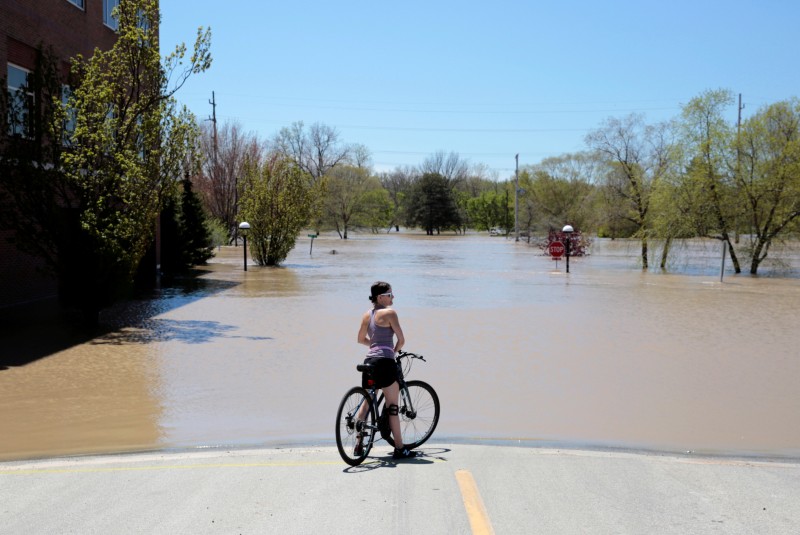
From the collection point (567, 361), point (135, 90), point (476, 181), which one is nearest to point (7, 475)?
point (567, 361)

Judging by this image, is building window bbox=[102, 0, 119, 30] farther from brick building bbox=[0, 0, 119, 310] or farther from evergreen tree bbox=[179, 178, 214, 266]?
evergreen tree bbox=[179, 178, 214, 266]

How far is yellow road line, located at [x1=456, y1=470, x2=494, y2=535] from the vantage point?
17.2ft

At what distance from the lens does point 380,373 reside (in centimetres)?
714

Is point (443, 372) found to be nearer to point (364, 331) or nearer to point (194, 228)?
point (364, 331)

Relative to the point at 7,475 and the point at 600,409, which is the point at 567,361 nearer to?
the point at 600,409

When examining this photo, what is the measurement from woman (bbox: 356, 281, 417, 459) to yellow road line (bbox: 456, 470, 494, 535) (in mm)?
735

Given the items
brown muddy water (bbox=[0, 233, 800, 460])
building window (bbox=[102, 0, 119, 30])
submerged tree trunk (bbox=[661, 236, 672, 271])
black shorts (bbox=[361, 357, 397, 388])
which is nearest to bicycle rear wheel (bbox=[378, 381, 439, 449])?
black shorts (bbox=[361, 357, 397, 388])

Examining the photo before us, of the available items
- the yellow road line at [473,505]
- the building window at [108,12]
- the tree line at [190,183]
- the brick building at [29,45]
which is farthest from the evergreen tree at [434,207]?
the yellow road line at [473,505]

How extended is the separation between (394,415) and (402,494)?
1.20 m

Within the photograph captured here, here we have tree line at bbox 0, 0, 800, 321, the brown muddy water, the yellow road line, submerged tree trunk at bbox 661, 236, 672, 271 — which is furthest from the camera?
submerged tree trunk at bbox 661, 236, 672, 271

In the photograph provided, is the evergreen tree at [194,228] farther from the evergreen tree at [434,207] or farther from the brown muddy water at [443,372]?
the evergreen tree at [434,207]

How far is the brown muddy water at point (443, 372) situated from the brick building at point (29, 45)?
2.49 m

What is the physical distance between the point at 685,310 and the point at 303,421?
602 inches

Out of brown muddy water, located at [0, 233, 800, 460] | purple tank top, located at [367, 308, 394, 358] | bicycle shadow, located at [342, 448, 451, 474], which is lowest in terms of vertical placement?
brown muddy water, located at [0, 233, 800, 460]
